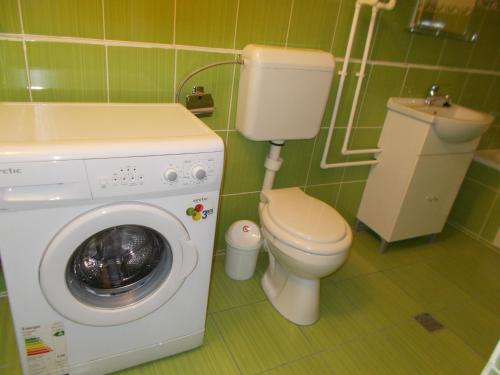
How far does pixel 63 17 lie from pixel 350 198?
68.3 inches

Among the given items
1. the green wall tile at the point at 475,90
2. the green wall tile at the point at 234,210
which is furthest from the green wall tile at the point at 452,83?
the green wall tile at the point at 234,210

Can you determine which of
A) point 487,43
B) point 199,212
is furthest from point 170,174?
point 487,43

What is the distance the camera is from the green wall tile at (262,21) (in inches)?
57.2

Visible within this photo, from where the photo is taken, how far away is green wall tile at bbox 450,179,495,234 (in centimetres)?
240

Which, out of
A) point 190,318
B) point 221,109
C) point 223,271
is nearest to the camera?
point 190,318

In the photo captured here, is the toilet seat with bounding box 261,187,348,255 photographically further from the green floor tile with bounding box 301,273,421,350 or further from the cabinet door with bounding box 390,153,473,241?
the cabinet door with bounding box 390,153,473,241

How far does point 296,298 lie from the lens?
1592 millimetres

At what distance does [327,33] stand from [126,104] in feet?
3.10

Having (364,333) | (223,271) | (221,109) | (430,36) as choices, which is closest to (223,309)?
(223,271)

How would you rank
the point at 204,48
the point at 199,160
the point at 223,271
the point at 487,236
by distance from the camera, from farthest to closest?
the point at 487,236 → the point at 223,271 → the point at 204,48 → the point at 199,160

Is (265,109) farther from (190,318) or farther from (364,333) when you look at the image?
(364,333)

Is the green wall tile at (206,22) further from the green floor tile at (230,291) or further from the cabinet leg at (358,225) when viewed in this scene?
the cabinet leg at (358,225)

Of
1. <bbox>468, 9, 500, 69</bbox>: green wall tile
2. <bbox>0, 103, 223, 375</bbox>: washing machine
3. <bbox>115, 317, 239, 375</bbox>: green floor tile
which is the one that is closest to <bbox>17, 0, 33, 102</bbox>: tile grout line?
<bbox>0, 103, 223, 375</bbox>: washing machine

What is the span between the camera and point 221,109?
1.60 meters
